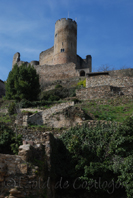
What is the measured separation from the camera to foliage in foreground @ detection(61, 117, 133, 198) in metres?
11.7

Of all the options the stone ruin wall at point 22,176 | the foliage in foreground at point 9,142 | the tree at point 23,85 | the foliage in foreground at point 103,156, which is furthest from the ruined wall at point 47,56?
the stone ruin wall at point 22,176

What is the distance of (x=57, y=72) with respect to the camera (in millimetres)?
43219

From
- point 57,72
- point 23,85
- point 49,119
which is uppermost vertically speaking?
point 57,72

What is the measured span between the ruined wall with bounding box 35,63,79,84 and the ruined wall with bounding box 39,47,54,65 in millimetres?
7009

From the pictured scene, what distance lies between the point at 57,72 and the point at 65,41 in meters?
7.87

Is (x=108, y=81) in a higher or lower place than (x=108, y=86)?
higher

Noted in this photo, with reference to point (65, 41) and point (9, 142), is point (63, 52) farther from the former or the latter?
point (9, 142)

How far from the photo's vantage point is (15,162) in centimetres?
841

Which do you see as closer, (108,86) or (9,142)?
(9,142)

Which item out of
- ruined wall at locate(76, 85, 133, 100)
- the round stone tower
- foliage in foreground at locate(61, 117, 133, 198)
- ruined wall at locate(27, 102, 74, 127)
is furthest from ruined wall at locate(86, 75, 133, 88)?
the round stone tower

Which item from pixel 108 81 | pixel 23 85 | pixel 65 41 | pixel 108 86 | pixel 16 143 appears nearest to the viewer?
pixel 16 143

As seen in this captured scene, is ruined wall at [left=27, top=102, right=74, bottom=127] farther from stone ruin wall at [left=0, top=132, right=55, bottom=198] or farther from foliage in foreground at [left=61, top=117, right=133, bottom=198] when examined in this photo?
stone ruin wall at [left=0, top=132, right=55, bottom=198]

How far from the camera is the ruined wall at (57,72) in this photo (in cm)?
4219

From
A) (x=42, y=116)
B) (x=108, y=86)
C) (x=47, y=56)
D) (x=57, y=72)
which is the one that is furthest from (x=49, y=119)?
(x=47, y=56)
